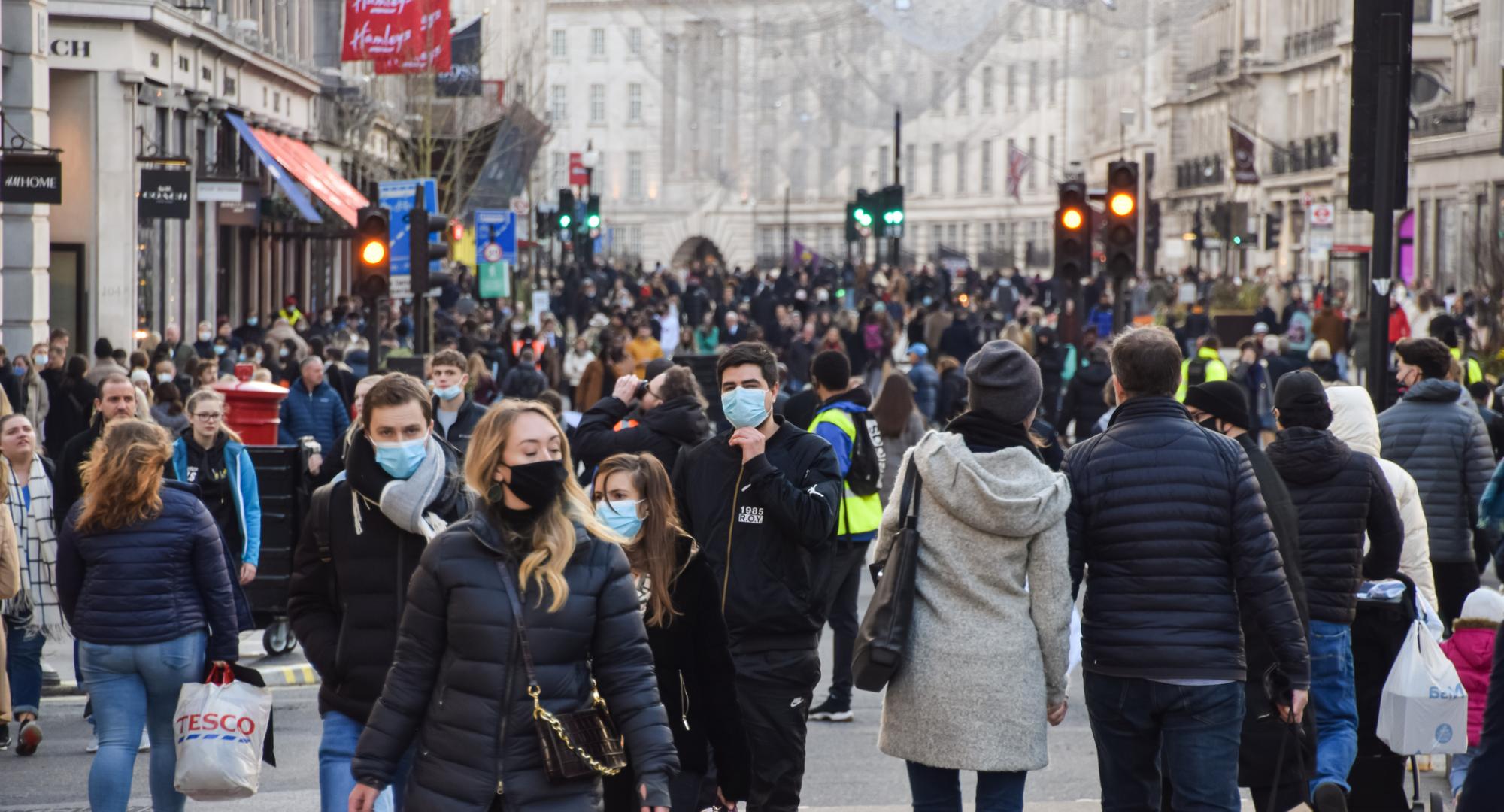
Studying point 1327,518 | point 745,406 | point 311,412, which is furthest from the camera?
point 311,412

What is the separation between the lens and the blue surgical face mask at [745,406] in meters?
6.82

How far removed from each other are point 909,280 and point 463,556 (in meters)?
45.8

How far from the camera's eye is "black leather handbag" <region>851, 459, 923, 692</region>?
5609mm

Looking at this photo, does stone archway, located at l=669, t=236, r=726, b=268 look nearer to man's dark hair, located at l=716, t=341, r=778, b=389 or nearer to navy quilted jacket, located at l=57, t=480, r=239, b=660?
navy quilted jacket, located at l=57, t=480, r=239, b=660

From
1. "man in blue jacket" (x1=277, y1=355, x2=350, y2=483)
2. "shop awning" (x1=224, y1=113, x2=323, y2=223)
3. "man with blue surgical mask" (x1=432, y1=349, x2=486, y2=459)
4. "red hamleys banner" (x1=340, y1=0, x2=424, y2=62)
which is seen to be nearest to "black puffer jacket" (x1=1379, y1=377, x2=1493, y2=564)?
"man with blue surgical mask" (x1=432, y1=349, x2=486, y2=459)

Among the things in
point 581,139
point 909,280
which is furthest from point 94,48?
point 581,139

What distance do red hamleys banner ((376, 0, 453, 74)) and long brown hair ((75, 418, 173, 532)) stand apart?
2334 cm

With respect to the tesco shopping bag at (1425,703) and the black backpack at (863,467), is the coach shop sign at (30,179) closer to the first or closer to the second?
the black backpack at (863,467)

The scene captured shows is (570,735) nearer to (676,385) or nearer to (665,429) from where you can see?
(665,429)

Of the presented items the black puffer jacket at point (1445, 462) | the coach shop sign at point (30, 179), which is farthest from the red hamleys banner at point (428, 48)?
the black puffer jacket at point (1445, 462)

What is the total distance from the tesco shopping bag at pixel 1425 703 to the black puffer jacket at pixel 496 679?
3510mm

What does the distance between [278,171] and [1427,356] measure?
25129 millimetres

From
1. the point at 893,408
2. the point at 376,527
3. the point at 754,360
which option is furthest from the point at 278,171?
the point at 376,527

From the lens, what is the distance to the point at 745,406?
22.4ft
